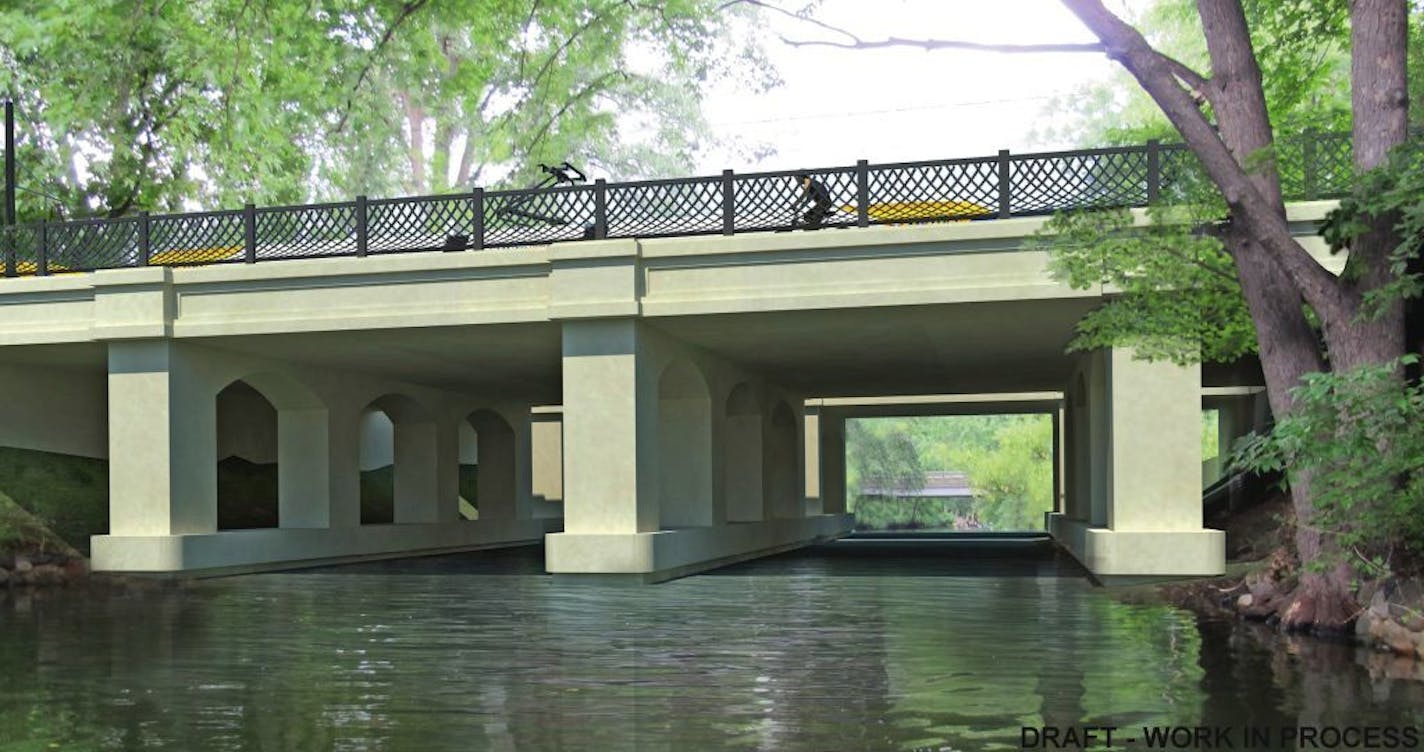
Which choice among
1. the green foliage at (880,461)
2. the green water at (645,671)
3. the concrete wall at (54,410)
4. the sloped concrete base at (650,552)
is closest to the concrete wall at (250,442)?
the green water at (645,671)

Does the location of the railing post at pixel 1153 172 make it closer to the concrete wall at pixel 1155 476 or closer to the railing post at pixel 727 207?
the concrete wall at pixel 1155 476

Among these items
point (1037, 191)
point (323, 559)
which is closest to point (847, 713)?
point (1037, 191)

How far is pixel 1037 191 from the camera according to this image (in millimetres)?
17359

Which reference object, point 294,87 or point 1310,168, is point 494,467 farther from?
point 1310,168

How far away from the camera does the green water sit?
26.0 feet

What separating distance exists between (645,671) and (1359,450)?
211 inches

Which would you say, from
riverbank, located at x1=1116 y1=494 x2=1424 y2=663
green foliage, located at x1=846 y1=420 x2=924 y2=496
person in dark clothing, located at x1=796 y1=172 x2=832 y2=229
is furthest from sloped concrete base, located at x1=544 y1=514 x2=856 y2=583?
green foliage, located at x1=846 y1=420 x2=924 y2=496

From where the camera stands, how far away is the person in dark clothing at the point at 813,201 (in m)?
18.2

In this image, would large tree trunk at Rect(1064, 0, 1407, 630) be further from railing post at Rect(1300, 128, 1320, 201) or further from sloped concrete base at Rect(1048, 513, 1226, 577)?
railing post at Rect(1300, 128, 1320, 201)

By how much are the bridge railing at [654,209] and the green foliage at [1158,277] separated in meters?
0.93

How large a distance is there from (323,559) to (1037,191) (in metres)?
13.1

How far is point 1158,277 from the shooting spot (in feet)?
43.8

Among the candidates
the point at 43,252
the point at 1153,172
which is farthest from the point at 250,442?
the point at 1153,172

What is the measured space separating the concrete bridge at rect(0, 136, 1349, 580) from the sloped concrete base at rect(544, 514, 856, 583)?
38 millimetres
